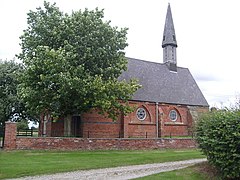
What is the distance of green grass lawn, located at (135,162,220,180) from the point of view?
11.2m

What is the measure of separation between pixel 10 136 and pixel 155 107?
17268mm

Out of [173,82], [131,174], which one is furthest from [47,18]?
[173,82]

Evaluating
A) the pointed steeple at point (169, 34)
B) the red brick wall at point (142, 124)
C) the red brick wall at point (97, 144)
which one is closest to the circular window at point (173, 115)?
the red brick wall at point (142, 124)

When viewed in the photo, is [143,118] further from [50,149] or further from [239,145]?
[239,145]

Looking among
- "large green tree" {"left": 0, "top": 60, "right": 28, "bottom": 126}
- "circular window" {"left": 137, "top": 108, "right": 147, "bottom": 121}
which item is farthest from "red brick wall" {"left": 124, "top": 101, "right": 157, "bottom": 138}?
"large green tree" {"left": 0, "top": 60, "right": 28, "bottom": 126}

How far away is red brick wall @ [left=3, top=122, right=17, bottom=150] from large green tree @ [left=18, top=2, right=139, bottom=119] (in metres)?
2.42

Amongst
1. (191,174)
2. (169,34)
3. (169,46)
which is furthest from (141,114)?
(191,174)

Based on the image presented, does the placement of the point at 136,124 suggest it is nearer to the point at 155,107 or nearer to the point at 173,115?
the point at 155,107

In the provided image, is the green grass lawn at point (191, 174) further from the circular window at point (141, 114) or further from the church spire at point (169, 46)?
the church spire at point (169, 46)

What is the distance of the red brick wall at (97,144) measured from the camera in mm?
19172

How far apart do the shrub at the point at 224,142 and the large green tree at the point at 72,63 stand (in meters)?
8.87

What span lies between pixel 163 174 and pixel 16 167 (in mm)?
6606

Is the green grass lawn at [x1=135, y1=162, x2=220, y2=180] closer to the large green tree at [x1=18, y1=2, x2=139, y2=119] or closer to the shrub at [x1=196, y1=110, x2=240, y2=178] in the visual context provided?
the shrub at [x1=196, y1=110, x2=240, y2=178]

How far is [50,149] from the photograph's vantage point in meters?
19.5
